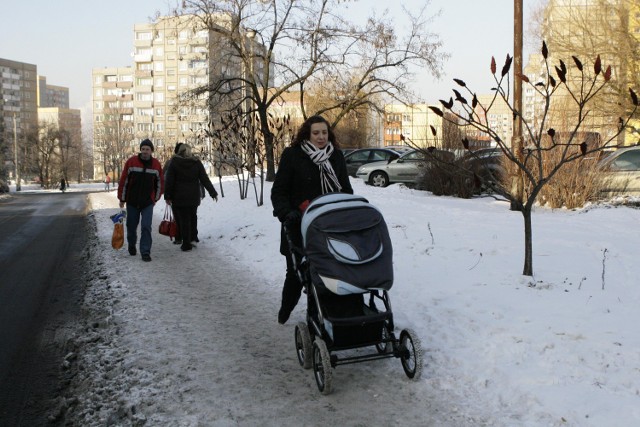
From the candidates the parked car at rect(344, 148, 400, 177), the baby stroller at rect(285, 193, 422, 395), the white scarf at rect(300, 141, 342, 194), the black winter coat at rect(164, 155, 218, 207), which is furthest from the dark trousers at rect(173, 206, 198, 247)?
the parked car at rect(344, 148, 400, 177)

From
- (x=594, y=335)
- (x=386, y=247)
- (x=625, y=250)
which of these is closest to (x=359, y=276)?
(x=386, y=247)

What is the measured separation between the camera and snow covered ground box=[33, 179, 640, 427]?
12.0ft

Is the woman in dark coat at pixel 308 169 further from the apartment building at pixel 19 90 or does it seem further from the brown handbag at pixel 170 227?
the apartment building at pixel 19 90

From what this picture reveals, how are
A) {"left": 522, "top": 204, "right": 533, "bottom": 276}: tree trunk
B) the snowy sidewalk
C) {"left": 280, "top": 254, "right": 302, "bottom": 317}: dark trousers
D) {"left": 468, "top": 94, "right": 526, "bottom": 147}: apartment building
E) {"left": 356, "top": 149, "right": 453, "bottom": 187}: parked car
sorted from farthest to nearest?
{"left": 356, "top": 149, "right": 453, "bottom": 187}: parked car < {"left": 468, "top": 94, "right": 526, "bottom": 147}: apartment building < {"left": 522, "top": 204, "right": 533, "bottom": 276}: tree trunk < {"left": 280, "top": 254, "right": 302, "bottom": 317}: dark trousers < the snowy sidewalk

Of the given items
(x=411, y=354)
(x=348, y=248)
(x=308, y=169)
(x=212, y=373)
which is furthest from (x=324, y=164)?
(x=212, y=373)

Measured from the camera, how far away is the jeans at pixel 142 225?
9.11m

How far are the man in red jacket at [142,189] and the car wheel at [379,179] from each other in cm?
1374

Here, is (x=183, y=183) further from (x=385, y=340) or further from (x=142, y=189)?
(x=385, y=340)

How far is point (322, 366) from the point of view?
153 inches

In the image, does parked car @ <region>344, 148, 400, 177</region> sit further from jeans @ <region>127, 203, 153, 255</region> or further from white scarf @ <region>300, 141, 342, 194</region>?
white scarf @ <region>300, 141, 342, 194</region>

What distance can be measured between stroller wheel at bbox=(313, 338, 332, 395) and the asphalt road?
1.78 meters

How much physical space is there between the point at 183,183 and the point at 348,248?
274 inches

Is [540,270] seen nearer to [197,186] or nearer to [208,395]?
[208,395]

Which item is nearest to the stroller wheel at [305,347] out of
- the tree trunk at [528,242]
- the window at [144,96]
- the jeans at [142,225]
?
the tree trunk at [528,242]
